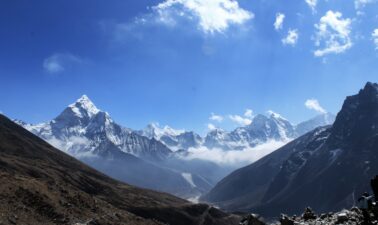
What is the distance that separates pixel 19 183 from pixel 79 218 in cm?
1685

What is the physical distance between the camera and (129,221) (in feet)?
412

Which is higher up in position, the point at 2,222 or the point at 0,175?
the point at 0,175

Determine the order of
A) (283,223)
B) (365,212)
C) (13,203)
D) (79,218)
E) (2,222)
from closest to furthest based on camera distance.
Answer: (365,212) → (283,223) → (2,222) → (13,203) → (79,218)

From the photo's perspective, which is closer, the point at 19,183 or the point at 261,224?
the point at 261,224

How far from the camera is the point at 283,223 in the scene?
35562 mm

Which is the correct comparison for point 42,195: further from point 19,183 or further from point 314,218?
point 314,218

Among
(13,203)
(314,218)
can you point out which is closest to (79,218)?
(13,203)

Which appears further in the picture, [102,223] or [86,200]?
[86,200]

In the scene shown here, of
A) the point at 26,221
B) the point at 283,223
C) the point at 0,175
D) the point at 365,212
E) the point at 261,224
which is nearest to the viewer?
the point at 365,212

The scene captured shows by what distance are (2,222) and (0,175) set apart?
35.5 metres

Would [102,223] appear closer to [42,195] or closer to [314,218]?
[42,195]

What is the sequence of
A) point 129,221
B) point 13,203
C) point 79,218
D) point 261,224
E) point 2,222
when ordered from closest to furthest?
point 261,224 < point 2,222 < point 13,203 < point 79,218 < point 129,221

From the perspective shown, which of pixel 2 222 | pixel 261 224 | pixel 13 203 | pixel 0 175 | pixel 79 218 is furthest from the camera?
pixel 0 175

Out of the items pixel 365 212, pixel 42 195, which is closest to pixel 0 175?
pixel 42 195
